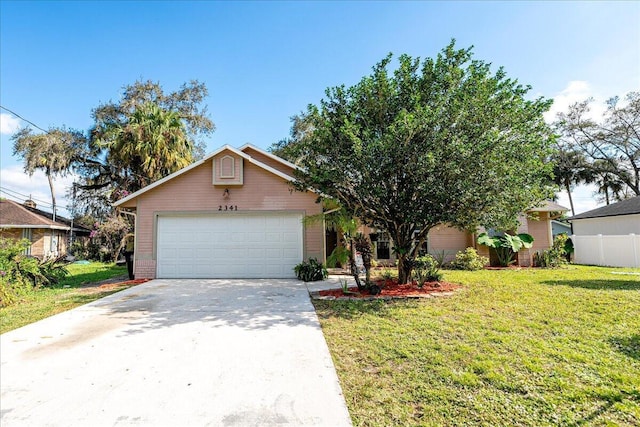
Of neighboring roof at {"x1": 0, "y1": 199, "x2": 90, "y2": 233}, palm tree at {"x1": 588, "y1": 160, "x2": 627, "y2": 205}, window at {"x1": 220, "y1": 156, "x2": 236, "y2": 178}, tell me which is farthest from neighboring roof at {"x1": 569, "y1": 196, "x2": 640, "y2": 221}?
neighboring roof at {"x1": 0, "y1": 199, "x2": 90, "y2": 233}

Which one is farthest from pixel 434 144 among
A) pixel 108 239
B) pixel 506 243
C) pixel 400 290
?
pixel 108 239

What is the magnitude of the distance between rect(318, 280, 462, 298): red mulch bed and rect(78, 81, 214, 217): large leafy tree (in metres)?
14.7

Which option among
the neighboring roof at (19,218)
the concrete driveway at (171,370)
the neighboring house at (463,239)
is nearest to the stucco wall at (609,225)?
the neighboring house at (463,239)

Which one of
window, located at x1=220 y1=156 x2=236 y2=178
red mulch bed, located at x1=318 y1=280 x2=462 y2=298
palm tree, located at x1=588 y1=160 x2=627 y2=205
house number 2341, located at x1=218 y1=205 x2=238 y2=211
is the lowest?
red mulch bed, located at x1=318 y1=280 x2=462 y2=298

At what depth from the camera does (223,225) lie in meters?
11.3

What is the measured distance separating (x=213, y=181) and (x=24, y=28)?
689 centimetres

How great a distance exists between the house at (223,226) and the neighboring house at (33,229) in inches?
397

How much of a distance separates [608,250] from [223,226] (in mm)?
15846

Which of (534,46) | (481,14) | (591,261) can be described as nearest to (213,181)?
(481,14)

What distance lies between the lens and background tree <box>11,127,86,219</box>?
2222 cm

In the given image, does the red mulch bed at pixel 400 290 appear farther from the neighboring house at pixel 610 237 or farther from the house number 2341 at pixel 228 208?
the neighboring house at pixel 610 237

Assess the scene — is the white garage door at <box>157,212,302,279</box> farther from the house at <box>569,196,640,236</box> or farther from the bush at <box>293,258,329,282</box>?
the house at <box>569,196,640,236</box>

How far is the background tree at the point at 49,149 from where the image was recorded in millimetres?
22219

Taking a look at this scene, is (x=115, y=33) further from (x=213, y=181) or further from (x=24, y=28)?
(x=213, y=181)
